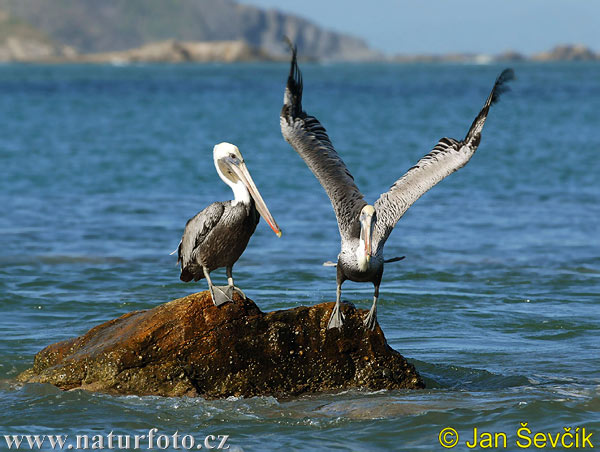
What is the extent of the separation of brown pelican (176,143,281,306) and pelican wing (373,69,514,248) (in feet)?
3.27

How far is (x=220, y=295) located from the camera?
794 centimetres

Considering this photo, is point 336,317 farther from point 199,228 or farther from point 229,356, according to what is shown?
point 199,228

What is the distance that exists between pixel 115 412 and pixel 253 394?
1.10 meters

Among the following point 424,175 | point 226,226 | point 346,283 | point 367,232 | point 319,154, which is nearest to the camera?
point 367,232

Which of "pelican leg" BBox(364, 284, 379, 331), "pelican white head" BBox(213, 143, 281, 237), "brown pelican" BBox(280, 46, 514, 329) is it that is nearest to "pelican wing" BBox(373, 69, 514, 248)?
"brown pelican" BBox(280, 46, 514, 329)

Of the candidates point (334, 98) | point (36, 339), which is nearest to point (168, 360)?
point (36, 339)

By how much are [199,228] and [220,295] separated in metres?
0.56

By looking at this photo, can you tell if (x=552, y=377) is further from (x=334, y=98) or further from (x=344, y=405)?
(x=334, y=98)

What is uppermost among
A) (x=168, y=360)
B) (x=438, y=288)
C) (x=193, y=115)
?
(x=193, y=115)

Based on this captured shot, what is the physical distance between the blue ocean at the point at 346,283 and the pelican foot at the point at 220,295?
0.80 meters

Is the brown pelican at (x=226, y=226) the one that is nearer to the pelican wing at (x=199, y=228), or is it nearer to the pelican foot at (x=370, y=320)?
the pelican wing at (x=199, y=228)

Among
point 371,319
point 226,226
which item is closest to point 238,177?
point 226,226

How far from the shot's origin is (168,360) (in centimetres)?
793

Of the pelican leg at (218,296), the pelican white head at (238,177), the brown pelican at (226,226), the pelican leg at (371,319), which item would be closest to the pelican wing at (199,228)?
the brown pelican at (226,226)
